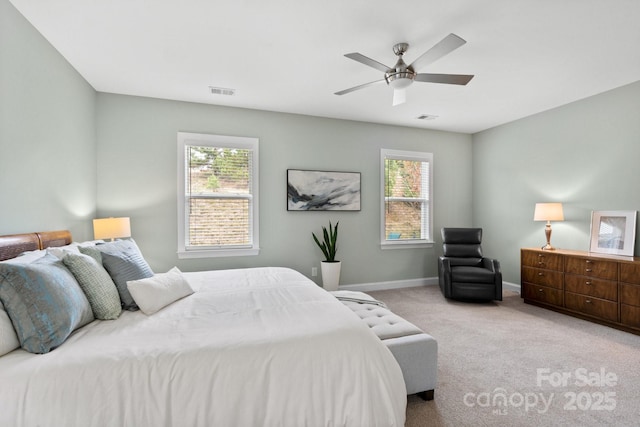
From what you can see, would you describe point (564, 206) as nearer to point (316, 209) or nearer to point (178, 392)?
point (316, 209)

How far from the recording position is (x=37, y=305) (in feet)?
4.38

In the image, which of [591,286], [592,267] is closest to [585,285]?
[591,286]

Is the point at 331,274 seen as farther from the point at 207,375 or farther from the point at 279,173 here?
the point at 207,375

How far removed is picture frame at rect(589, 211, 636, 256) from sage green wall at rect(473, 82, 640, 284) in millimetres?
83

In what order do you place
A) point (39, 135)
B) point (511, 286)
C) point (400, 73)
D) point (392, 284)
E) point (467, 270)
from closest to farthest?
point (39, 135) < point (400, 73) < point (467, 270) < point (511, 286) < point (392, 284)

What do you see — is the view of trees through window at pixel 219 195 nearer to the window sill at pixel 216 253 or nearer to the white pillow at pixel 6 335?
the window sill at pixel 216 253

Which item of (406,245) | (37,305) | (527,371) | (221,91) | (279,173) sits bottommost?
(527,371)

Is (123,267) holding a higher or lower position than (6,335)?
higher

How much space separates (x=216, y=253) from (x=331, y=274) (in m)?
1.55

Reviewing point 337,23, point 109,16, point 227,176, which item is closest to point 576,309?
point 337,23

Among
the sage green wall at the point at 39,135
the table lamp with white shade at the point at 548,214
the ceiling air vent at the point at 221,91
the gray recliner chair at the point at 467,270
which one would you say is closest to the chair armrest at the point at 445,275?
the gray recliner chair at the point at 467,270

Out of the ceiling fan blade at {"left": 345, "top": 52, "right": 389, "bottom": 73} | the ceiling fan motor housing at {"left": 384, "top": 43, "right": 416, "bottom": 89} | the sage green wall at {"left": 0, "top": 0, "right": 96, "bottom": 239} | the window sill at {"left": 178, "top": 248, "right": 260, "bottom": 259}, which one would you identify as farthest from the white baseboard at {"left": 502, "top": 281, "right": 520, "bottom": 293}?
the sage green wall at {"left": 0, "top": 0, "right": 96, "bottom": 239}

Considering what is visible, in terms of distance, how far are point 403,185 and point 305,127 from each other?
6.12 ft

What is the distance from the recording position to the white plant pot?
4.14m
